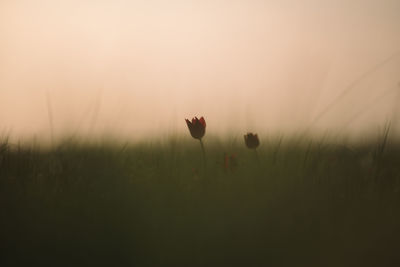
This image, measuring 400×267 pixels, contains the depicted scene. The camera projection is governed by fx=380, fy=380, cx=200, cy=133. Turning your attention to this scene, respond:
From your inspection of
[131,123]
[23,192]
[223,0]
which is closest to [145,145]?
[131,123]

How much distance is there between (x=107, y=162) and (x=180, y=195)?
0.24 m

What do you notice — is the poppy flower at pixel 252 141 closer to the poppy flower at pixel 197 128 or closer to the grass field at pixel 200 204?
the grass field at pixel 200 204

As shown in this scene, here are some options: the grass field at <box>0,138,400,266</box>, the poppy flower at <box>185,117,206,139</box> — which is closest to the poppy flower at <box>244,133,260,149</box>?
→ the grass field at <box>0,138,400,266</box>

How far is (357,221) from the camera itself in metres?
0.86

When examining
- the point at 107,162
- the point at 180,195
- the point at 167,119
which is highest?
the point at 167,119

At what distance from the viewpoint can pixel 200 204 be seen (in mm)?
894

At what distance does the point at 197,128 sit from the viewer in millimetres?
1008

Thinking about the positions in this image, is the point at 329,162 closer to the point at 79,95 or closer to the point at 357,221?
the point at 357,221

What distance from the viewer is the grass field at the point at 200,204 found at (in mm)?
833

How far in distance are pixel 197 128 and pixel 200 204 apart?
8.4 inches

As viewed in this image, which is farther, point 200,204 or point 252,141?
point 252,141

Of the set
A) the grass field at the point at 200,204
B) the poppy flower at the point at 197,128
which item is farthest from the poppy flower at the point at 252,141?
the poppy flower at the point at 197,128

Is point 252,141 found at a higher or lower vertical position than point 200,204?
higher

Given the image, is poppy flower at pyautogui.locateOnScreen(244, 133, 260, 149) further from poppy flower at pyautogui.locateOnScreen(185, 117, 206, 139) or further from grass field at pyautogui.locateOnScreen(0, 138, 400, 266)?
poppy flower at pyautogui.locateOnScreen(185, 117, 206, 139)
